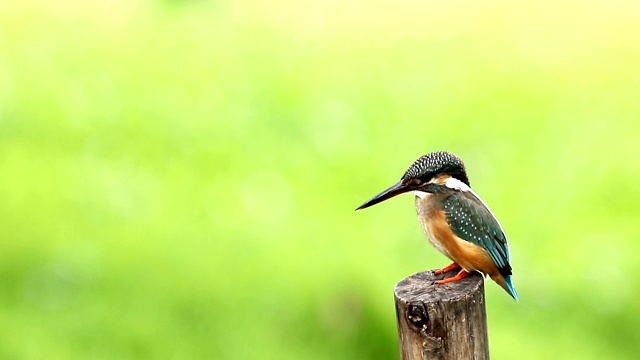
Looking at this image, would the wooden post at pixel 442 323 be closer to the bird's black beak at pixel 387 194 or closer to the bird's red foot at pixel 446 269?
the bird's red foot at pixel 446 269

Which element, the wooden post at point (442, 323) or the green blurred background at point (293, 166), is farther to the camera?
the green blurred background at point (293, 166)

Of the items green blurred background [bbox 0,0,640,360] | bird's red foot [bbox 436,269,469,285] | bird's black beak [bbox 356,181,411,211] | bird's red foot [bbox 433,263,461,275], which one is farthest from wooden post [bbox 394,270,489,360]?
green blurred background [bbox 0,0,640,360]

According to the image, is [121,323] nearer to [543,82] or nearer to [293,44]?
[293,44]

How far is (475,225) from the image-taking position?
305 cm

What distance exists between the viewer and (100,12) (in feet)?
23.7

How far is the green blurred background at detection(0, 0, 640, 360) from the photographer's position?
5406 mm

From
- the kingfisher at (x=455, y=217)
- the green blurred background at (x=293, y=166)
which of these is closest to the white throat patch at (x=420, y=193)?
the kingfisher at (x=455, y=217)

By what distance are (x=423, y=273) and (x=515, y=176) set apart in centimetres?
325

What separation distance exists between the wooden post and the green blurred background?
2.30 m

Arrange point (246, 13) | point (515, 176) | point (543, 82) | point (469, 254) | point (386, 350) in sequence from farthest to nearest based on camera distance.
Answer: point (246, 13) → point (543, 82) → point (515, 176) → point (386, 350) → point (469, 254)

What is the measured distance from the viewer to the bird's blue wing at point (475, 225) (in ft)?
9.94

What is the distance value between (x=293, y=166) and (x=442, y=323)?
11.1 ft

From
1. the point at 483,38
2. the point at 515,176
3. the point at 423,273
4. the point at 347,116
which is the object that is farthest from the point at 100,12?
the point at 423,273

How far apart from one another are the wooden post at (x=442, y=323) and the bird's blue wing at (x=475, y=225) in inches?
6.4
